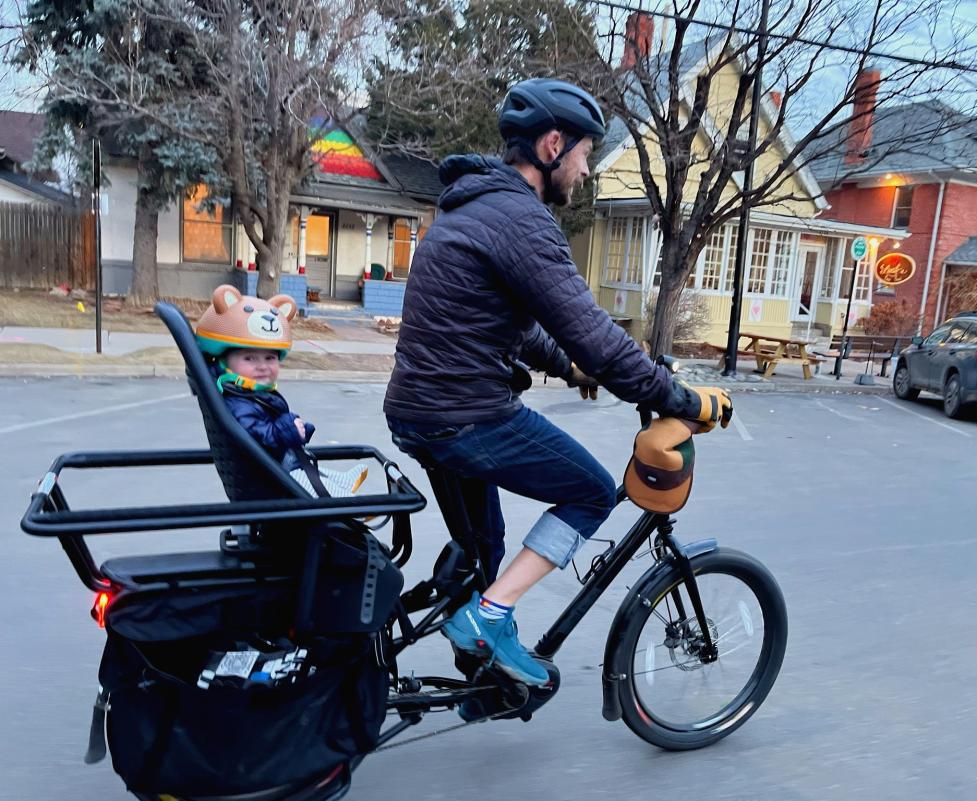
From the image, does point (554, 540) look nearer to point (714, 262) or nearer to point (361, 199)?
point (361, 199)

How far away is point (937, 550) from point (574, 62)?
10317 mm

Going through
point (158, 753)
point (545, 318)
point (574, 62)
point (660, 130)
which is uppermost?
point (574, 62)

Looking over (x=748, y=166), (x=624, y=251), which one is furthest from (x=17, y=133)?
(x=748, y=166)

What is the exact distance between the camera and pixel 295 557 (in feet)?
7.45

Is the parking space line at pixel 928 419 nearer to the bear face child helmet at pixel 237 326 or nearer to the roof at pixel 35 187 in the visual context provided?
the bear face child helmet at pixel 237 326

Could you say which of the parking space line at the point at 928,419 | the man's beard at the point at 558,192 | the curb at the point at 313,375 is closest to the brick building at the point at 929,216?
the curb at the point at 313,375

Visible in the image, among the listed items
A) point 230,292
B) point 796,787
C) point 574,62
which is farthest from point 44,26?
point 796,787

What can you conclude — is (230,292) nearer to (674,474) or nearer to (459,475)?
(459,475)

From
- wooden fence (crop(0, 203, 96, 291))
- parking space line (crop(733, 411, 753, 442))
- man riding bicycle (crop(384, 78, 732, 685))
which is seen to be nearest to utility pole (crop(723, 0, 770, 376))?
parking space line (crop(733, 411, 753, 442))

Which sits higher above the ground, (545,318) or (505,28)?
(505,28)

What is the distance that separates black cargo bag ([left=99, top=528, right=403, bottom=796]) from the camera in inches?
82.0

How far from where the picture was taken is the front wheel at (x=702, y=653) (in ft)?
9.52

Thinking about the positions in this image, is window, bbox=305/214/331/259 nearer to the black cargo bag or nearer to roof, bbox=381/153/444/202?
roof, bbox=381/153/444/202

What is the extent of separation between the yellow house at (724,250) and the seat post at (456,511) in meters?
19.3
